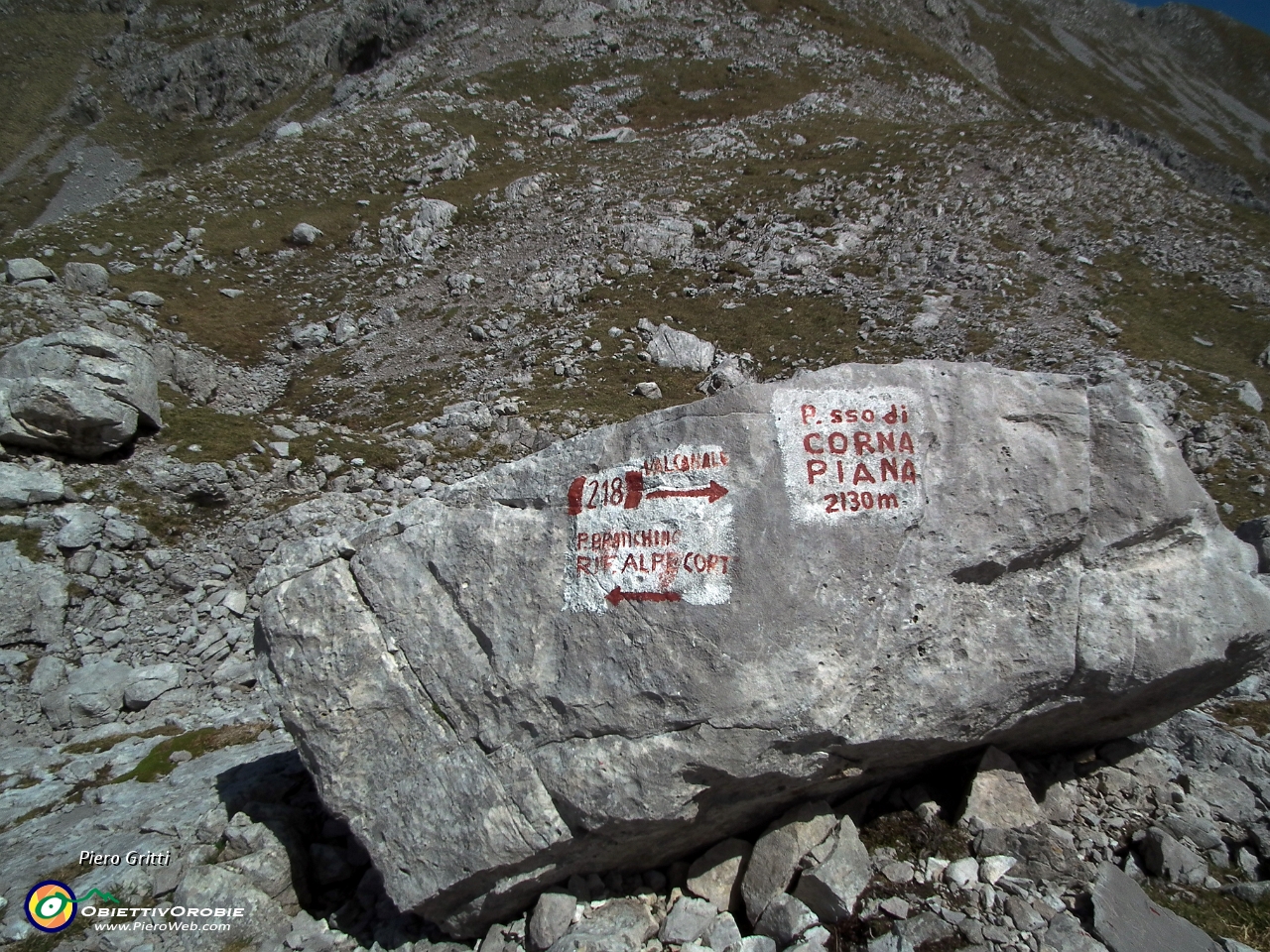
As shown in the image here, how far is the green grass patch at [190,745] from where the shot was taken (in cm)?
955

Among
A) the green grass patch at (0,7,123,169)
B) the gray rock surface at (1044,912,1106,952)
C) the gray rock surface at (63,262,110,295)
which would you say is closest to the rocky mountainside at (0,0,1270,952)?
the gray rock surface at (1044,912,1106,952)

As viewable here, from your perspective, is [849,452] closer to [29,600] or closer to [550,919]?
[550,919]

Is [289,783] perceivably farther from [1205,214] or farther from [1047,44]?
[1047,44]

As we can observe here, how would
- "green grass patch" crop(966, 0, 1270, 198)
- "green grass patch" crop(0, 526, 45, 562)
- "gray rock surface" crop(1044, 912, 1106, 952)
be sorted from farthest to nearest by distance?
"green grass patch" crop(966, 0, 1270, 198) → "green grass patch" crop(0, 526, 45, 562) → "gray rock surface" crop(1044, 912, 1106, 952)

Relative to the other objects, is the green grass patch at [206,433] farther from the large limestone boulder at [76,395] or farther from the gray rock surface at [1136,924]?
the gray rock surface at [1136,924]

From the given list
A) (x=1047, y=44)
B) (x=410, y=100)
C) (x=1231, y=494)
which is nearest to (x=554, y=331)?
(x=1231, y=494)

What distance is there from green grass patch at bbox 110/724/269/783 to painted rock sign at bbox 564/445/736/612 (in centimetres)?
726

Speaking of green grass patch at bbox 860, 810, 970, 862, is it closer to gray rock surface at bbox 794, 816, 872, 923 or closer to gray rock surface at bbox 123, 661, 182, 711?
gray rock surface at bbox 794, 816, 872, 923

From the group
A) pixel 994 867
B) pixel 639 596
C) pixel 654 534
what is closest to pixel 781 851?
pixel 994 867

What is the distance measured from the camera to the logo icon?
6.86 metres

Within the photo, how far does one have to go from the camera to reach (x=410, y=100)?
5322 cm

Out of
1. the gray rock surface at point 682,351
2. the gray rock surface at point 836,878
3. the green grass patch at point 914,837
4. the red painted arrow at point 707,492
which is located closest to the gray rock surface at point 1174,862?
the green grass patch at point 914,837

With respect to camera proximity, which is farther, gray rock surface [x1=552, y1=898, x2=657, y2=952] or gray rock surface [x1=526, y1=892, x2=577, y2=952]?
gray rock surface [x1=526, y1=892, x2=577, y2=952]

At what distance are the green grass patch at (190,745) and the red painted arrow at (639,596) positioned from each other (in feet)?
24.4
